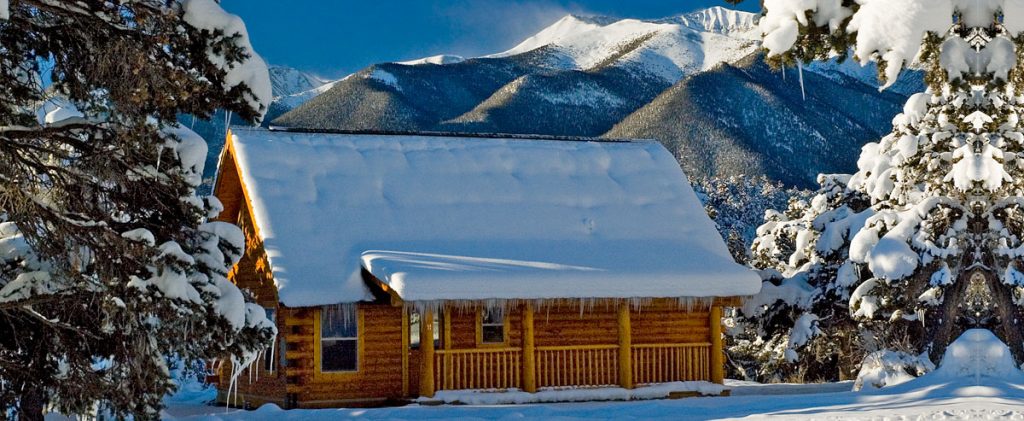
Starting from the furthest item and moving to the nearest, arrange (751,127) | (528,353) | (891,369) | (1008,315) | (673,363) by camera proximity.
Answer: (751,127)
(673,363)
(528,353)
(891,369)
(1008,315)

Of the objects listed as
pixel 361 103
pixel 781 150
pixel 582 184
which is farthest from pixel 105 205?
pixel 361 103

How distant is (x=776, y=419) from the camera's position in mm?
16172

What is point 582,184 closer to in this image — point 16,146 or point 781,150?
point 16,146

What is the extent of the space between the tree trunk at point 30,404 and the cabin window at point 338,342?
8248mm

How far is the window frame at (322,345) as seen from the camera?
68.6ft

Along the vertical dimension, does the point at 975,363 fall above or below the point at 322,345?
below

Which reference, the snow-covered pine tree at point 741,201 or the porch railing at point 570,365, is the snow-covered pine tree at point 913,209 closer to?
the porch railing at point 570,365

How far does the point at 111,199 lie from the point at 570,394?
35.8 ft

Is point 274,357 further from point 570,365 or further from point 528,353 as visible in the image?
point 570,365

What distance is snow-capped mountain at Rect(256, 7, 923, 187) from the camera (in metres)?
127

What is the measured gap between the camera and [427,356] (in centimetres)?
2061

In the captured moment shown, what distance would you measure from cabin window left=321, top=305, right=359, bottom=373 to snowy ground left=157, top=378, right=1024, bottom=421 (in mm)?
2333

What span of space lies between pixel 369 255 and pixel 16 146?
30.6 feet

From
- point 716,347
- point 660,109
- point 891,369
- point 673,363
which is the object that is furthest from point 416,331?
point 660,109
